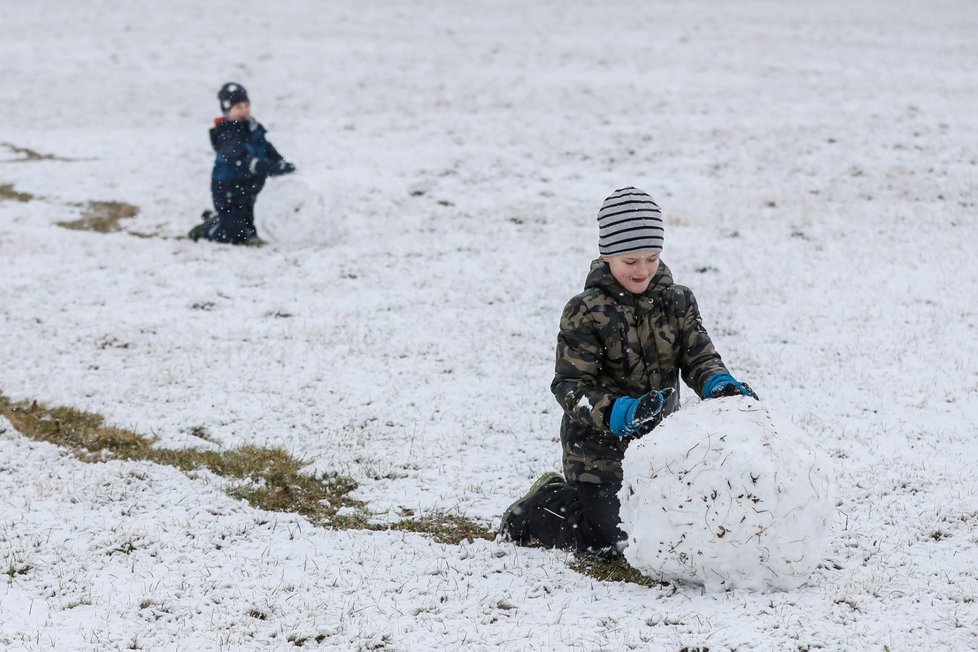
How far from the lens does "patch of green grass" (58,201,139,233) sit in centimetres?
1471

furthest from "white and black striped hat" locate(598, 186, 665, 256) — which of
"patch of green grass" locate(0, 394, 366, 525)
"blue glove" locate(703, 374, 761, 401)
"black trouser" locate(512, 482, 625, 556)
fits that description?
"patch of green grass" locate(0, 394, 366, 525)

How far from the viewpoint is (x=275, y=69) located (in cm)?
2652

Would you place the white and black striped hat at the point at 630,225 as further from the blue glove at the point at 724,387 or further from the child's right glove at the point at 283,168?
the child's right glove at the point at 283,168

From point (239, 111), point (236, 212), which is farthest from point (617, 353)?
point (236, 212)

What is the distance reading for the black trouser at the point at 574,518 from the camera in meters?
5.71

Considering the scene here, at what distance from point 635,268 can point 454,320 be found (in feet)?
17.4

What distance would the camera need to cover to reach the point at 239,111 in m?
12.8

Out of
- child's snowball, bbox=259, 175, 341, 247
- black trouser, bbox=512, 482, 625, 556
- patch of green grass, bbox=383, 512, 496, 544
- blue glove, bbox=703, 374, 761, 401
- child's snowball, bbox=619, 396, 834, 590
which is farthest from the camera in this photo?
child's snowball, bbox=259, 175, 341, 247

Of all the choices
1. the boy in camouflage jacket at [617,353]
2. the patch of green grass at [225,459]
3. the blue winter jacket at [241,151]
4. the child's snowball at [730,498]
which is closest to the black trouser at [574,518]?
the boy in camouflage jacket at [617,353]

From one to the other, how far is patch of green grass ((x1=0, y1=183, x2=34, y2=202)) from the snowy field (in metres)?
0.21

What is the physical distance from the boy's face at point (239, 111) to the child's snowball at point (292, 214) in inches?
37.9

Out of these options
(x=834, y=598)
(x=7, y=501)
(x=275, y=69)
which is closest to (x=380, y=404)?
(x=7, y=501)

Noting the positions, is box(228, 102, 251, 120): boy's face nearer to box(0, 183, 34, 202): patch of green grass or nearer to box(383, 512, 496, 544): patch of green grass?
box(0, 183, 34, 202): patch of green grass

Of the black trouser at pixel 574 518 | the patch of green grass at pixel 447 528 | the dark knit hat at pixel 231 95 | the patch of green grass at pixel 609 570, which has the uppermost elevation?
the dark knit hat at pixel 231 95
